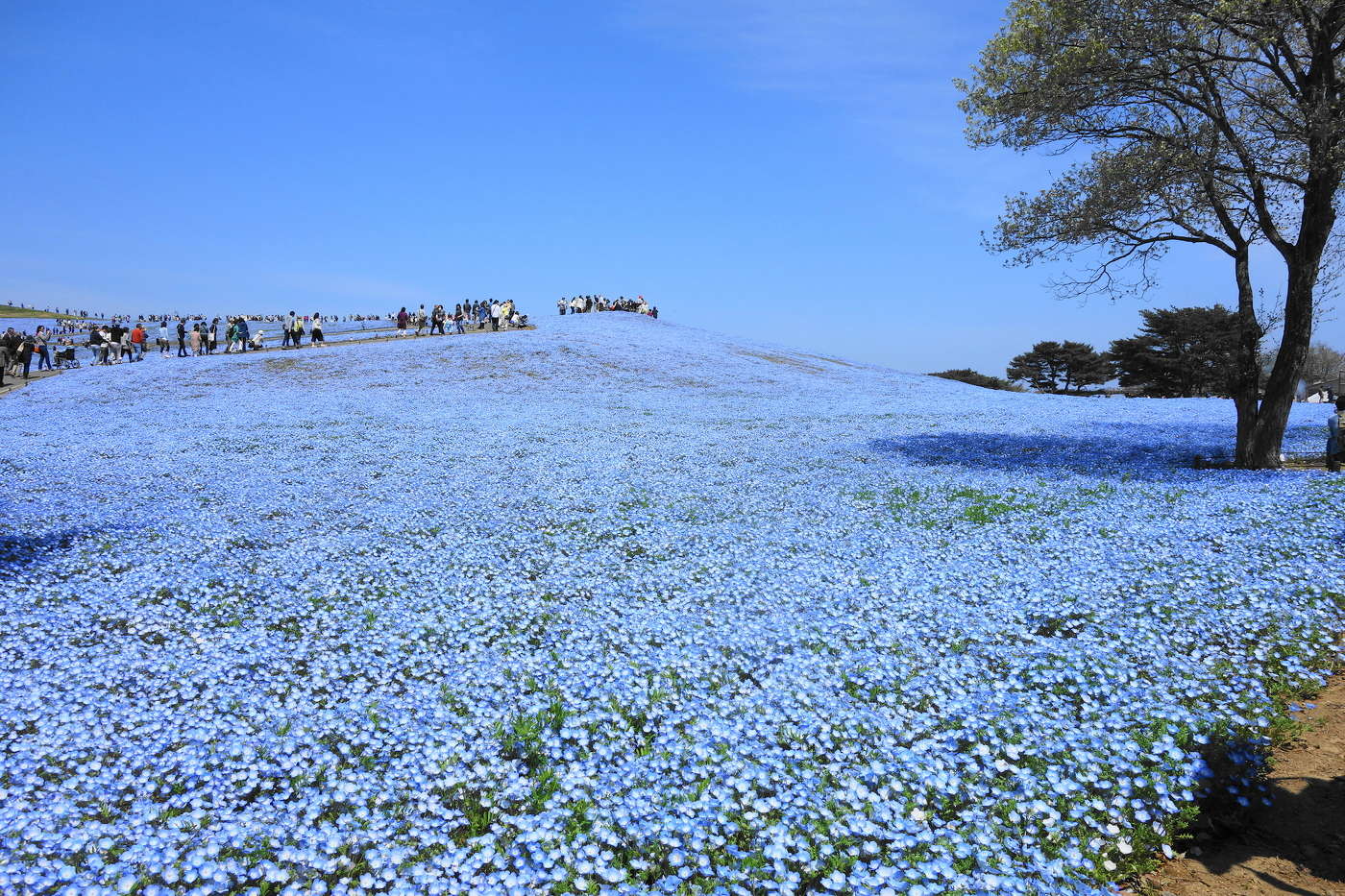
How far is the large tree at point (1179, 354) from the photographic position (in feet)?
190

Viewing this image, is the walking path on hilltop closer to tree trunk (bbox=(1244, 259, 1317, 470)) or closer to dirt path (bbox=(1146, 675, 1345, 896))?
dirt path (bbox=(1146, 675, 1345, 896))

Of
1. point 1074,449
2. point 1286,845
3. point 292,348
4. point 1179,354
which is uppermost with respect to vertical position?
point 1179,354

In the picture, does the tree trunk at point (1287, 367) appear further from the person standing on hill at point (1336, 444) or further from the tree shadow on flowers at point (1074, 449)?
the tree shadow on flowers at point (1074, 449)

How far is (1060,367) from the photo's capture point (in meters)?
67.1

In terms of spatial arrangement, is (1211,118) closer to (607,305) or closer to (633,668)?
(633,668)

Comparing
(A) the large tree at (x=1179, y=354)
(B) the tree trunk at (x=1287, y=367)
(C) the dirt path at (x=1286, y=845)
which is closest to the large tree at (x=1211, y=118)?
(B) the tree trunk at (x=1287, y=367)

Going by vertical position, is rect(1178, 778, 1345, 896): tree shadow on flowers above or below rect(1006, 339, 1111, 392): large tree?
below

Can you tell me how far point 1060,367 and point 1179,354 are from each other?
937 cm

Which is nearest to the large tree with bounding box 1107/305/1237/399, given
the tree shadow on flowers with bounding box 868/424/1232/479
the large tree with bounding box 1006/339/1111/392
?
the large tree with bounding box 1006/339/1111/392

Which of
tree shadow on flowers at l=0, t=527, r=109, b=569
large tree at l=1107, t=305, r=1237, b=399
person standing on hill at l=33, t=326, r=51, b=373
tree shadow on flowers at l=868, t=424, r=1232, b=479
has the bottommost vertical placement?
tree shadow on flowers at l=0, t=527, r=109, b=569

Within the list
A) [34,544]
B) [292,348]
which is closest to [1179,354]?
[292,348]

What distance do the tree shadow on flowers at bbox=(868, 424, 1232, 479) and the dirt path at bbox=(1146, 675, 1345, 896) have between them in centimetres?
1161

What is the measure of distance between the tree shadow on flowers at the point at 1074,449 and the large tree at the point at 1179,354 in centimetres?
4079

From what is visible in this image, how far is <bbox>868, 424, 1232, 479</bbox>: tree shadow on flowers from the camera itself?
17.8m
